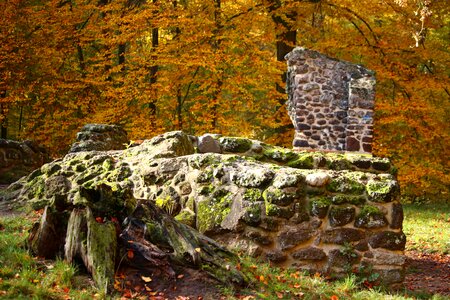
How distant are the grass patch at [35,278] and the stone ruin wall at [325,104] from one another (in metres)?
11.6

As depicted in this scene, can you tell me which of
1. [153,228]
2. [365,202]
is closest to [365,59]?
[365,202]

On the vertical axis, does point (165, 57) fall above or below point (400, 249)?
above

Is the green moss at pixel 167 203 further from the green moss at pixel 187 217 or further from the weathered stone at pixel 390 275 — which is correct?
the weathered stone at pixel 390 275

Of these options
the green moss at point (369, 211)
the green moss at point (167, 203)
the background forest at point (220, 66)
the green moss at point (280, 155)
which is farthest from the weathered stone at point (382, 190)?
the background forest at point (220, 66)

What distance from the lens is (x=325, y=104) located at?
1539 cm

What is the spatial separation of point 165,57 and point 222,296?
13972 millimetres

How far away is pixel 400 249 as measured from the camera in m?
6.12

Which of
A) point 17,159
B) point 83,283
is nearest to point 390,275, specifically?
point 83,283

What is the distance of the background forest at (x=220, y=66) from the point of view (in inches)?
672

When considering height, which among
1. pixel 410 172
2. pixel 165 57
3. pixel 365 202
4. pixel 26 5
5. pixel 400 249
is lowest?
pixel 410 172

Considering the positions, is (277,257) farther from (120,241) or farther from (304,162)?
(304,162)

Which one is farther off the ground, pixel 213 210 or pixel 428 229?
pixel 213 210

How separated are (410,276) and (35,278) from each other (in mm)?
5891

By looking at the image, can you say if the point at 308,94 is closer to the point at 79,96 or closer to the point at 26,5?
the point at 79,96
